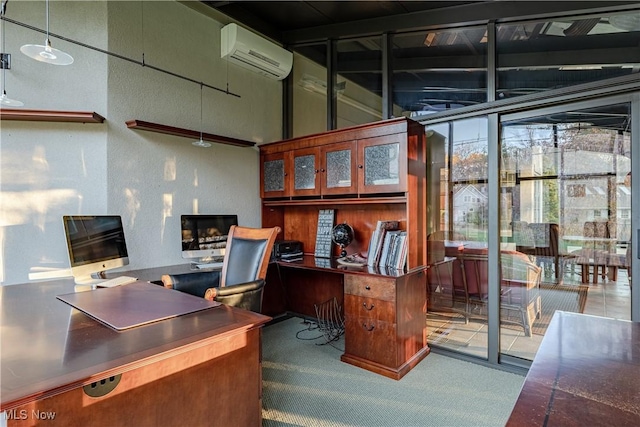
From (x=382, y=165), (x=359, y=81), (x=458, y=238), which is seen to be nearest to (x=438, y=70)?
(x=359, y=81)

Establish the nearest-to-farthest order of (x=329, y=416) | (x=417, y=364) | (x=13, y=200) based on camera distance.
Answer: (x=329, y=416), (x=13, y=200), (x=417, y=364)

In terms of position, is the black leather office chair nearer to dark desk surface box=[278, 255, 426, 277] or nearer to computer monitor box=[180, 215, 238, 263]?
computer monitor box=[180, 215, 238, 263]

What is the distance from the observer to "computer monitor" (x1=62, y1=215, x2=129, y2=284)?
210 cm

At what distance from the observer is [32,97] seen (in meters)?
2.51

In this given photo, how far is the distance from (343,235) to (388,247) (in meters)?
0.52

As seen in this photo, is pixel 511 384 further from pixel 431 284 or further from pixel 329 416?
pixel 329 416

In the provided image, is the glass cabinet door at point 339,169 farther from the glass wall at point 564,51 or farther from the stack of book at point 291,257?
the glass wall at point 564,51

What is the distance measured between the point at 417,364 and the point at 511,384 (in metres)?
0.67

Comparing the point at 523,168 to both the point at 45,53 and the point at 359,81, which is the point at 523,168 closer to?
the point at 359,81

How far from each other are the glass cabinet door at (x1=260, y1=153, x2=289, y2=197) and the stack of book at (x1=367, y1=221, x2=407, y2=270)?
3.81ft

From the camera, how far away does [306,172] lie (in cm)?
347

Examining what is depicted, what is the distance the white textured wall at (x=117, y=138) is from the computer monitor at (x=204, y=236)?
0.64 ft

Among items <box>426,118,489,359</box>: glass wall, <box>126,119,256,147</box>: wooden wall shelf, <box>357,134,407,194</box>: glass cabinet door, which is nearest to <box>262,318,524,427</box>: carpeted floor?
<box>426,118,489,359</box>: glass wall

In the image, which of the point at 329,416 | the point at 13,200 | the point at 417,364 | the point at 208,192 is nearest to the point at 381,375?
the point at 417,364
